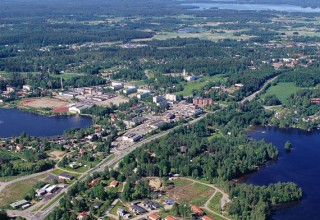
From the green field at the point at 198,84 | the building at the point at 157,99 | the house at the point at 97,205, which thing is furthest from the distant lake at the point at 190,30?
the house at the point at 97,205

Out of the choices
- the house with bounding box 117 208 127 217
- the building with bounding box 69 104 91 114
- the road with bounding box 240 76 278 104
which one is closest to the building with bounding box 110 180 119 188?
the house with bounding box 117 208 127 217

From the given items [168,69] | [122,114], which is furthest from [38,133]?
[168,69]

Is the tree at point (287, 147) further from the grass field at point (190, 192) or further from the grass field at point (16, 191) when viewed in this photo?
the grass field at point (16, 191)

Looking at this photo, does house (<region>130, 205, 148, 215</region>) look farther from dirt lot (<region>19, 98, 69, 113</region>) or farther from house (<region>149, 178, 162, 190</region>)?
dirt lot (<region>19, 98, 69, 113</region>)

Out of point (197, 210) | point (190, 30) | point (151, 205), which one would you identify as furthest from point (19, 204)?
point (190, 30)

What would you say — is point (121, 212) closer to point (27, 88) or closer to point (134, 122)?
point (134, 122)
